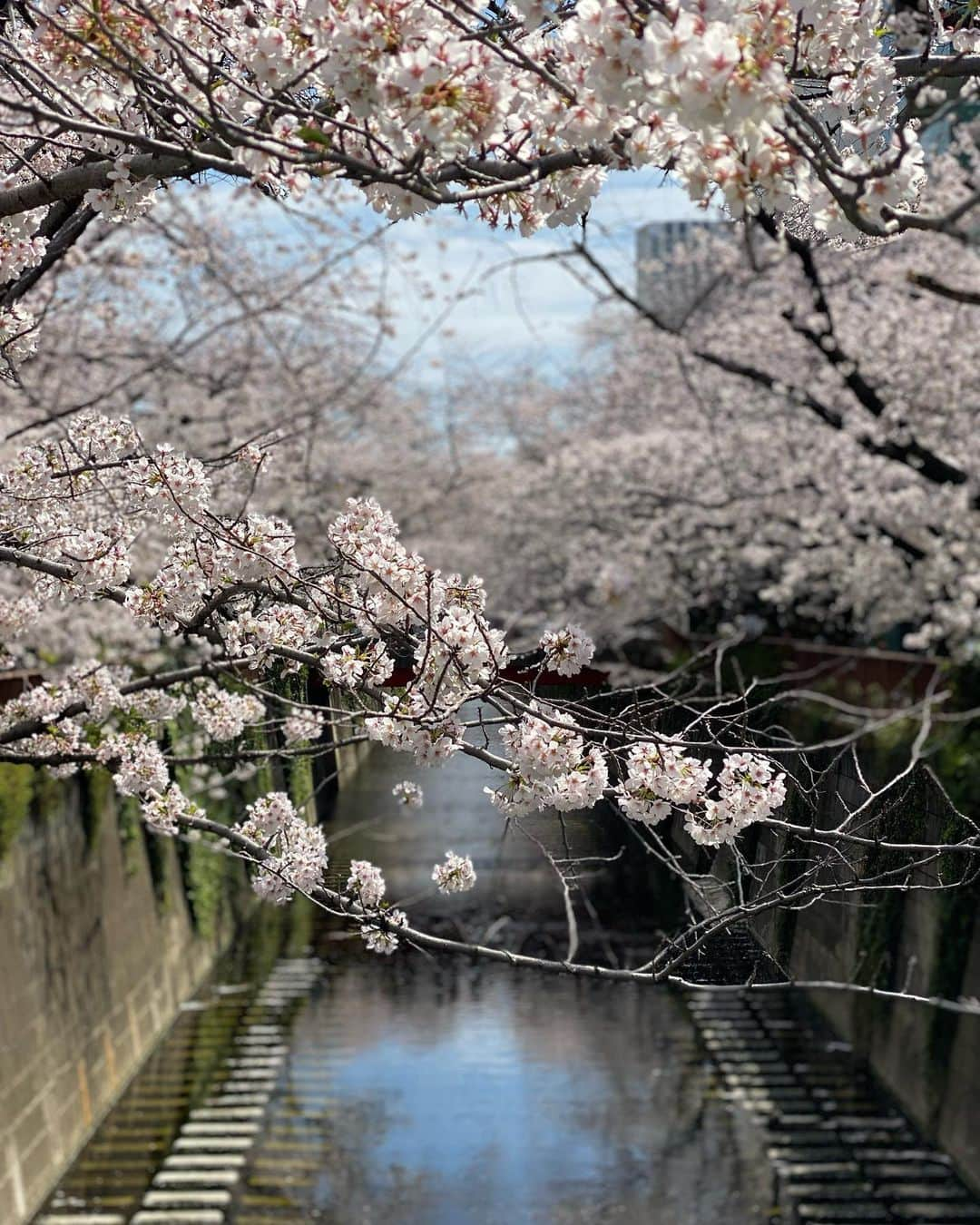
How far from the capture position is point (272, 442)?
4047 mm

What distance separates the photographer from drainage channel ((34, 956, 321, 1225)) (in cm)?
1037

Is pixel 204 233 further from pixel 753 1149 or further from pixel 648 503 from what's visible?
pixel 648 503

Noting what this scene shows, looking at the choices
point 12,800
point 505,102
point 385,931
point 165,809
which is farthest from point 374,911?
point 12,800

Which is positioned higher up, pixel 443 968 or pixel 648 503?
pixel 648 503

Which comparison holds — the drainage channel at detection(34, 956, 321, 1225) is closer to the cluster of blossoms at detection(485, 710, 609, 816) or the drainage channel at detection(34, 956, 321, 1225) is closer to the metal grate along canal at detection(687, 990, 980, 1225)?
the metal grate along canal at detection(687, 990, 980, 1225)

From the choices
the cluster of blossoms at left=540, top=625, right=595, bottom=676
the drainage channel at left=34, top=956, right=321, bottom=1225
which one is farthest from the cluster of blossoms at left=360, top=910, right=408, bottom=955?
the drainage channel at left=34, top=956, right=321, bottom=1225

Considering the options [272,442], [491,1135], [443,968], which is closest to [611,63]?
[272,442]

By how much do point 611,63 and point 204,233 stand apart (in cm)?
983

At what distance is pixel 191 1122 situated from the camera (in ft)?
39.2

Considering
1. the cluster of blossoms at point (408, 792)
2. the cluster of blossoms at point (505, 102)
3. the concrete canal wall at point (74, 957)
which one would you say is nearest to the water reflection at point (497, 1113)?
the concrete canal wall at point (74, 957)

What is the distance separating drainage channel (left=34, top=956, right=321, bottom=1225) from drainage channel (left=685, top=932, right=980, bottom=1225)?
418 centimetres

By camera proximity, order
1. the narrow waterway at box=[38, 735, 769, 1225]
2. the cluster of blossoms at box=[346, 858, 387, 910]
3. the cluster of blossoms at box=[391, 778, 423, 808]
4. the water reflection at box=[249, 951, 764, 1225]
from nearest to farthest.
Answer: the cluster of blossoms at box=[346, 858, 387, 910]
the cluster of blossoms at box=[391, 778, 423, 808]
the narrow waterway at box=[38, 735, 769, 1225]
the water reflection at box=[249, 951, 764, 1225]

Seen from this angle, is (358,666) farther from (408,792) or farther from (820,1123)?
(820,1123)

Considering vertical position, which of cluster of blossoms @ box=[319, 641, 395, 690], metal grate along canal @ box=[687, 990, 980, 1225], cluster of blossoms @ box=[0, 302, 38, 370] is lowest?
metal grate along canal @ box=[687, 990, 980, 1225]
